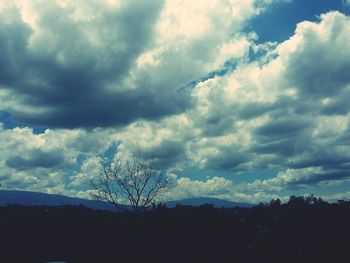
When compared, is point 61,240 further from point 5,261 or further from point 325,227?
point 325,227

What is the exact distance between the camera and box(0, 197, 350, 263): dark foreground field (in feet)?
95.8

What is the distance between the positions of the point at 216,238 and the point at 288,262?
5589 mm

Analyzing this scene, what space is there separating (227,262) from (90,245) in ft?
33.0

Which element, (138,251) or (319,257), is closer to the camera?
(319,257)

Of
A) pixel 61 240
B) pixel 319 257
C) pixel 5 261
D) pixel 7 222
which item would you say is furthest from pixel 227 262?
pixel 7 222

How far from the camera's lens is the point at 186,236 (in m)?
31.3

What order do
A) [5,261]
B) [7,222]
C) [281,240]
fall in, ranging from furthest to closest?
[7,222], [281,240], [5,261]

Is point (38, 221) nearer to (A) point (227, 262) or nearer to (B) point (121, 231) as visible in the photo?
(B) point (121, 231)

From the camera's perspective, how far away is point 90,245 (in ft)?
102

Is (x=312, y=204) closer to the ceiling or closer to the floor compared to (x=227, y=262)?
closer to the ceiling

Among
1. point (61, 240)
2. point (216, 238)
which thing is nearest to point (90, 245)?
point (61, 240)

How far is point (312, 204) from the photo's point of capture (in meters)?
34.3

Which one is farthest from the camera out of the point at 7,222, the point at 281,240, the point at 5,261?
the point at 7,222

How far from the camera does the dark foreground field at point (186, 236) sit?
2919 cm
